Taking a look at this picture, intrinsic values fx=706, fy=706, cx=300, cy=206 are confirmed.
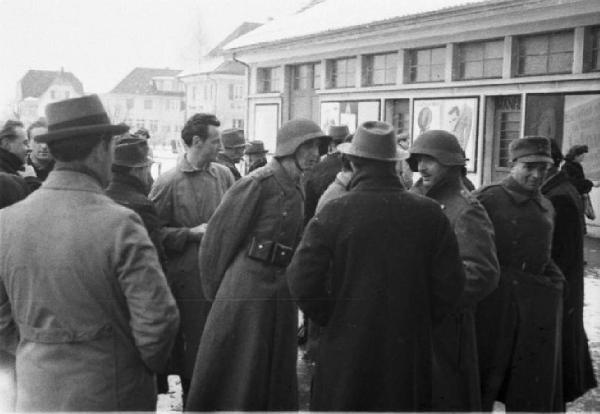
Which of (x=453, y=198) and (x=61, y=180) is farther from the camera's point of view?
(x=453, y=198)

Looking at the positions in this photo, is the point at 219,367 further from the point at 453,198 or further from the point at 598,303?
the point at 598,303

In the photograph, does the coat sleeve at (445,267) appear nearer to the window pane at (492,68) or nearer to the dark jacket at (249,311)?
the dark jacket at (249,311)

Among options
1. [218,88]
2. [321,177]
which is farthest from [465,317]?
[218,88]

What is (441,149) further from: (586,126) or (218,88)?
(218,88)

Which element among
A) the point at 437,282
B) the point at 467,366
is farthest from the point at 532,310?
the point at 437,282

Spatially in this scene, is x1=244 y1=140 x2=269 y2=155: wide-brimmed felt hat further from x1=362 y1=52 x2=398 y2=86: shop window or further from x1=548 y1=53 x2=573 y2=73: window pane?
x1=362 y1=52 x2=398 y2=86: shop window

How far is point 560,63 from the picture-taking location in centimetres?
1408

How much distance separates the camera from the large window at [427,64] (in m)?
16.8

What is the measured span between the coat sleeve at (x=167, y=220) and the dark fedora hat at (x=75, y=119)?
85.5 inches

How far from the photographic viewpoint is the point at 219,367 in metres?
4.32

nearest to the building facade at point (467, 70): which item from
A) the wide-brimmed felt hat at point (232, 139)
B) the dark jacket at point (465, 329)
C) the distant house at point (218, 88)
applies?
the wide-brimmed felt hat at point (232, 139)

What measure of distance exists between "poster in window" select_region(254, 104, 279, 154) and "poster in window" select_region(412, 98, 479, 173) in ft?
22.4

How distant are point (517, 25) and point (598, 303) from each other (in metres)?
7.26

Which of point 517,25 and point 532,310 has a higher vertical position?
point 517,25
